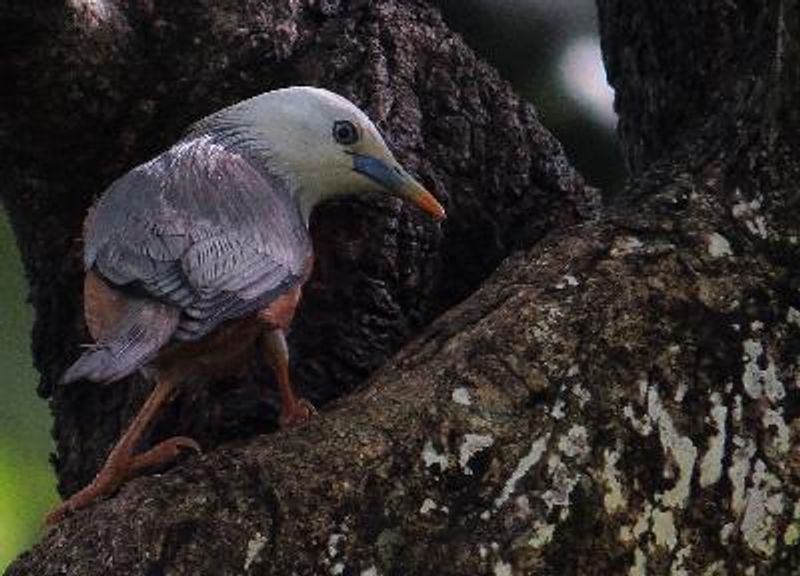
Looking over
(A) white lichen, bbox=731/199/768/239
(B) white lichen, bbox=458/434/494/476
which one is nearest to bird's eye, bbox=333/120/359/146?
(A) white lichen, bbox=731/199/768/239

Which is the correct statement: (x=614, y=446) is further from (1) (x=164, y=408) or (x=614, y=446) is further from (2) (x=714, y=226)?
(1) (x=164, y=408)

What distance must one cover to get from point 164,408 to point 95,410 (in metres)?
0.28

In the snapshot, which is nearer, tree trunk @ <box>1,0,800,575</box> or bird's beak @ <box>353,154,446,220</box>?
tree trunk @ <box>1,0,800,575</box>

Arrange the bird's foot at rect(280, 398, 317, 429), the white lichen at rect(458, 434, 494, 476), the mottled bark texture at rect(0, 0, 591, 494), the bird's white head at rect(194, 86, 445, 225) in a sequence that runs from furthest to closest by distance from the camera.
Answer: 1. the bird's white head at rect(194, 86, 445, 225)
2. the mottled bark texture at rect(0, 0, 591, 494)
3. the bird's foot at rect(280, 398, 317, 429)
4. the white lichen at rect(458, 434, 494, 476)

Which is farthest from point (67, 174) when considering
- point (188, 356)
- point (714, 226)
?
point (714, 226)

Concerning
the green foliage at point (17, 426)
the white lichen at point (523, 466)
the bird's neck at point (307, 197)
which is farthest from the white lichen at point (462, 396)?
the green foliage at point (17, 426)

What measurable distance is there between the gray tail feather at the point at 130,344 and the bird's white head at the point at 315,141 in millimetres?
640

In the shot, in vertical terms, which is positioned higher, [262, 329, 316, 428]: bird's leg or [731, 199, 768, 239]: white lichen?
[731, 199, 768, 239]: white lichen

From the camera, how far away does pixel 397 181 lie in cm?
367

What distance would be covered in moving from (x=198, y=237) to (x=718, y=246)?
0.85 m

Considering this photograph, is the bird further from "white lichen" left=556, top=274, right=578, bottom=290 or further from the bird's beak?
"white lichen" left=556, top=274, right=578, bottom=290

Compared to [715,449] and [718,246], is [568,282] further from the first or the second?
[715,449]

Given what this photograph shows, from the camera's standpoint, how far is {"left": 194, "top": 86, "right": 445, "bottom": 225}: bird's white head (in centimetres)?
372

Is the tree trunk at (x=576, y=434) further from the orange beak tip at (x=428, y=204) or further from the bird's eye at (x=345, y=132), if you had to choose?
the bird's eye at (x=345, y=132)
